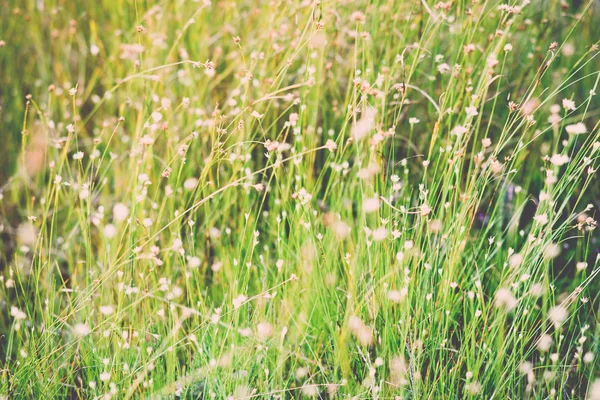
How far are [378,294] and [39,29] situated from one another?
2.55 metres

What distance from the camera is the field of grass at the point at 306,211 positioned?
1625 mm

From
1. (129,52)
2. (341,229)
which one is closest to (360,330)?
(341,229)

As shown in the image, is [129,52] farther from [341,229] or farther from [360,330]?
[360,330]

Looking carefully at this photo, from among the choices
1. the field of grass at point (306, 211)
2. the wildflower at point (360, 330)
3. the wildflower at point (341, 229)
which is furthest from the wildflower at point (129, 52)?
the wildflower at point (360, 330)

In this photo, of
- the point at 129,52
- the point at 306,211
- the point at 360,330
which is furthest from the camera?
the point at 129,52

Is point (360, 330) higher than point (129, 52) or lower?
lower

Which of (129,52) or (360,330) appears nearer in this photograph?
(360,330)

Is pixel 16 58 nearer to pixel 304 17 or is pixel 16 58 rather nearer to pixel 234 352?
pixel 304 17

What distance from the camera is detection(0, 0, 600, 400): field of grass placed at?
5.33 feet

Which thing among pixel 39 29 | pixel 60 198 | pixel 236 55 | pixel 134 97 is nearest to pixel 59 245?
pixel 60 198

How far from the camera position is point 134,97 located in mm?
2615

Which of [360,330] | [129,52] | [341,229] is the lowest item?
[360,330]

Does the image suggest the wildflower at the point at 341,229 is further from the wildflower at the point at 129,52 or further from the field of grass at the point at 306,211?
the wildflower at the point at 129,52

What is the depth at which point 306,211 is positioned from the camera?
5.77 feet
